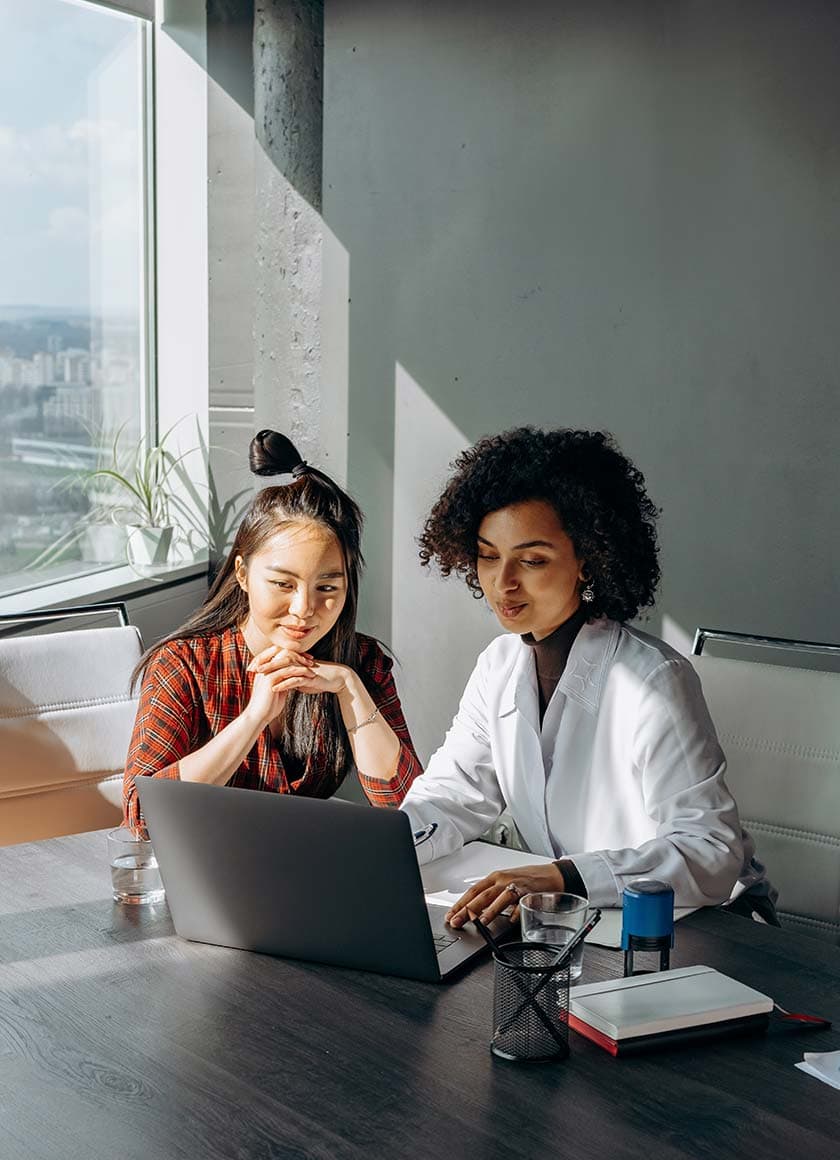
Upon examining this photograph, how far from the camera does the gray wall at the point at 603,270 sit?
3.15m

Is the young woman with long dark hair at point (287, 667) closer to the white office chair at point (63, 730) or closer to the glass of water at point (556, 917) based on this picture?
the white office chair at point (63, 730)

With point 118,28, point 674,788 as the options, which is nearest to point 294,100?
point 118,28

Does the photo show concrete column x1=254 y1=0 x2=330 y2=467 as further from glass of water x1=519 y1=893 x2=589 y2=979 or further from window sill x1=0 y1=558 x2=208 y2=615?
glass of water x1=519 y1=893 x2=589 y2=979

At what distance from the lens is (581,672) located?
78.7 inches

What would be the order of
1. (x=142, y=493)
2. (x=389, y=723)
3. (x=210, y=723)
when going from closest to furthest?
1. (x=210, y=723)
2. (x=389, y=723)
3. (x=142, y=493)

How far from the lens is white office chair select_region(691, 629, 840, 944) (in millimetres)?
2053

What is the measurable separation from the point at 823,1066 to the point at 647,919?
256 millimetres

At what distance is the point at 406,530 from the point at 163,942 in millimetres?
2495

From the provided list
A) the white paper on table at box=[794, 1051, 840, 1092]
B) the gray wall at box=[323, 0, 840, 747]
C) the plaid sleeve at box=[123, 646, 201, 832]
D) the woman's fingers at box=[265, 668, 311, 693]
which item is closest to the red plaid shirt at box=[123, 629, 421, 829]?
the plaid sleeve at box=[123, 646, 201, 832]

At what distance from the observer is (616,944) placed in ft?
5.14

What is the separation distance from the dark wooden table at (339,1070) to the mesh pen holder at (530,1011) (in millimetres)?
18

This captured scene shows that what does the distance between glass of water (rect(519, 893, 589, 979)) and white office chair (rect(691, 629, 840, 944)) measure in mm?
719

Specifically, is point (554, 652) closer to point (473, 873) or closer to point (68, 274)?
point (473, 873)

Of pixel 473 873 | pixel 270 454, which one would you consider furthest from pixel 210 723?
pixel 473 873
